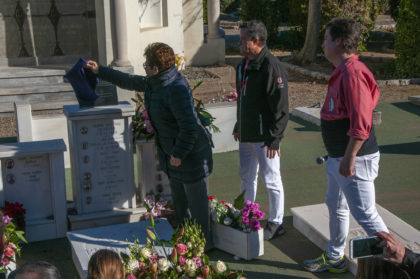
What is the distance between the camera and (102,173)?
5.59m

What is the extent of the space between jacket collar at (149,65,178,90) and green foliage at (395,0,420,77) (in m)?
9.97

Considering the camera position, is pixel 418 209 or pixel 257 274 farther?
pixel 418 209

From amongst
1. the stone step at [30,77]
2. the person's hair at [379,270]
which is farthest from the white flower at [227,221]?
the stone step at [30,77]

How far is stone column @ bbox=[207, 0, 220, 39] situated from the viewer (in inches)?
588

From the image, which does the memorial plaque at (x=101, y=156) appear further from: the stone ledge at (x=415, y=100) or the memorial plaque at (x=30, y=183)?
the stone ledge at (x=415, y=100)

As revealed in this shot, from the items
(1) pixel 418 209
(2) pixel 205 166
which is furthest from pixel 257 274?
(1) pixel 418 209

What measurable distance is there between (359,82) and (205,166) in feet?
5.11

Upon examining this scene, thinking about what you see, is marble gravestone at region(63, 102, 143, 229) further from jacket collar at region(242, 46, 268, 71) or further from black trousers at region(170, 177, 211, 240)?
jacket collar at region(242, 46, 268, 71)

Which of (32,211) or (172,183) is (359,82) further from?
(32,211)

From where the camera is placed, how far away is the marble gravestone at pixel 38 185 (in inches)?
211

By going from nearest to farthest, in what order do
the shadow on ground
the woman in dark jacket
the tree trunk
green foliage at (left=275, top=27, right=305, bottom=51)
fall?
the woman in dark jacket → the shadow on ground → the tree trunk → green foliage at (left=275, top=27, right=305, bottom=51)

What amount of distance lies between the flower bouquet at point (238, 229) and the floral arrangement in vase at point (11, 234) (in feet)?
5.40

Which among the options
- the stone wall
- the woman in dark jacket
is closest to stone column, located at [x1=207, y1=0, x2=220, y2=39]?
the stone wall

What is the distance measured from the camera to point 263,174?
5.21 m
